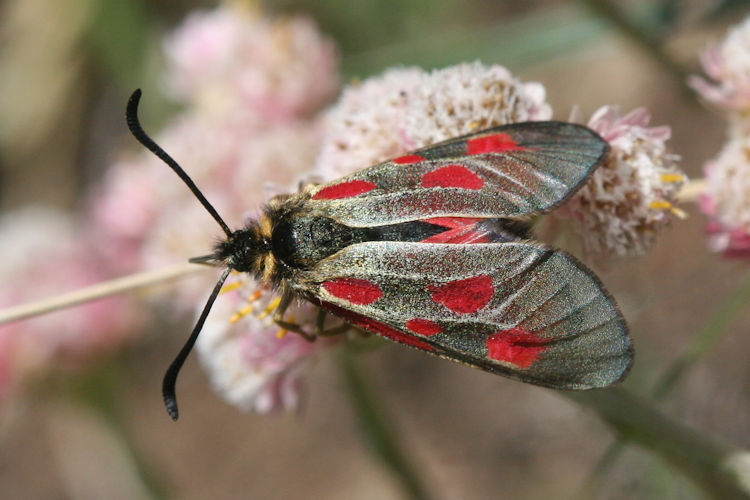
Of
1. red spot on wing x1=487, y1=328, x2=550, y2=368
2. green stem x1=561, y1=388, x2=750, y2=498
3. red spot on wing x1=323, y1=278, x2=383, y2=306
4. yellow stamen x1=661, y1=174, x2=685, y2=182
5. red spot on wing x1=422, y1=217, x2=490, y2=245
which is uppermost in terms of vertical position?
yellow stamen x1=661, y1=174, x2=685, y2=182

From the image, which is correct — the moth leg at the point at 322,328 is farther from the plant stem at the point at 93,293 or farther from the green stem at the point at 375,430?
the green stem at the point at 375,430

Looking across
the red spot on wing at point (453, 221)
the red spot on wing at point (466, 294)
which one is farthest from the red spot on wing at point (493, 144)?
the red spot on wing at point (466, 294)

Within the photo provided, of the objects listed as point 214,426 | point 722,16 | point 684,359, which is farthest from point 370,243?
point 214,426

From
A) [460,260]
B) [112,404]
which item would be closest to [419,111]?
[460,260]

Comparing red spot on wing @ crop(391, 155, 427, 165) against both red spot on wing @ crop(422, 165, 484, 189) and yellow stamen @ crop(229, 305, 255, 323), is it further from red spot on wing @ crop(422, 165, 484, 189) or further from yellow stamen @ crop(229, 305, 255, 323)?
yellow stamen @ crop(229, 305, 255, 323)

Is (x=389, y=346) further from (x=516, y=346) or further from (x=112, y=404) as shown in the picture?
(x=516, y=346)

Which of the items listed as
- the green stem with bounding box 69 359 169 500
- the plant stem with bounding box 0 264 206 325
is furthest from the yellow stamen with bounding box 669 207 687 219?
the green stem with bounding box 69 359 169 500
